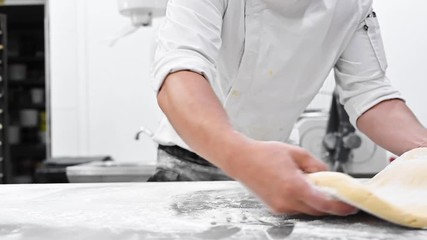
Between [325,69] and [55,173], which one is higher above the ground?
[325,69]

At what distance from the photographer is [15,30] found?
5133mm

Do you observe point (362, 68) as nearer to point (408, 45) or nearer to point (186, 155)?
point (186, 155)

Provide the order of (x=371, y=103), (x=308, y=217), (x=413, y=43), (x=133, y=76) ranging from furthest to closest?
1. (x=133, y=76)
2. (x=413, y=43)
3. (x=371, y=103)
4. (x=308, y=217)

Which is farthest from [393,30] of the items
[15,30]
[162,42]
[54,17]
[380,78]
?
[15,30]

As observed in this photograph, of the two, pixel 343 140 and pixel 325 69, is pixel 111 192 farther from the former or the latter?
pixel 343 140

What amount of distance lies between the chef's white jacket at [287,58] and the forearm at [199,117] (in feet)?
0.59

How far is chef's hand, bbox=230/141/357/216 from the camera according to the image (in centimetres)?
55

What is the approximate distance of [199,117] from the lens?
0.70 meters

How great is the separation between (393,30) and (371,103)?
46.2 inches

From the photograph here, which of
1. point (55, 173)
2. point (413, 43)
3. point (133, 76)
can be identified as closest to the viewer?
point (413, 43)

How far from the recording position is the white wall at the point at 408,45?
2.07 meters

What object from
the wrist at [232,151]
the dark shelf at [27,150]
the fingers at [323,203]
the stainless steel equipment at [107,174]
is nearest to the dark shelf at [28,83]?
the dark shelf at [27,150]

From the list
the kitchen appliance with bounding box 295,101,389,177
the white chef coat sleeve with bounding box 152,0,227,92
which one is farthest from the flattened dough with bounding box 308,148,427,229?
the kitchen appliance with bounding box 295,101,389,177

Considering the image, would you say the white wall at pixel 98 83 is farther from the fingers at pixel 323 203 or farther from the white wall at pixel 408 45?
the fingers at pixel 323 203
